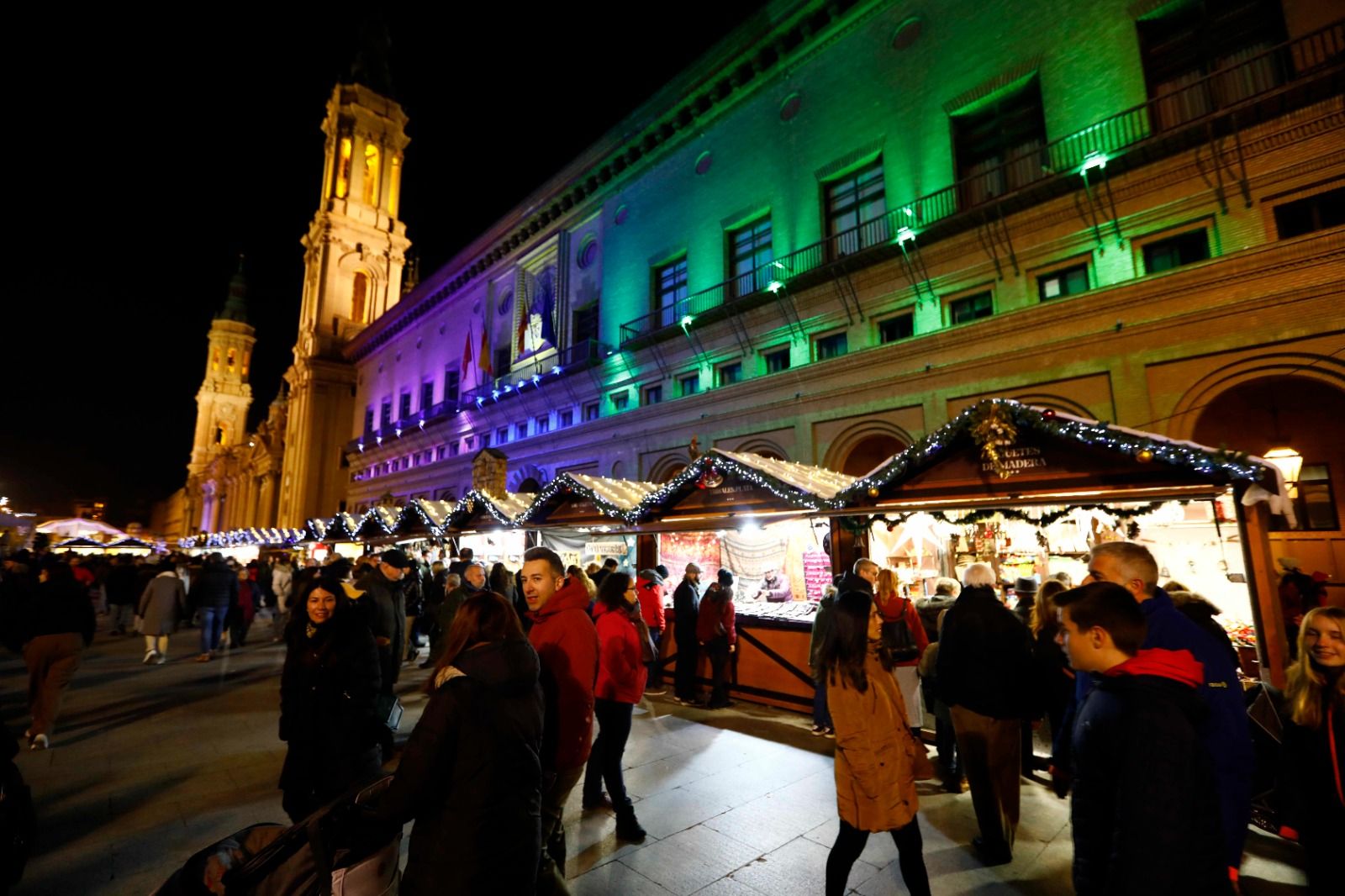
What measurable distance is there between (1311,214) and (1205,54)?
411 cm

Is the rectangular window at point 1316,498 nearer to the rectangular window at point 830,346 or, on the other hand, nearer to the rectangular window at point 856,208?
the rectangular window at point 830,346

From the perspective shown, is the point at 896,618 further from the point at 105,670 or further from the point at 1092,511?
the point at 105,670

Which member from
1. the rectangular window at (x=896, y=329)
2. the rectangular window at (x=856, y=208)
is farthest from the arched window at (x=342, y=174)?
the rectangular window at (x=896, y=329)

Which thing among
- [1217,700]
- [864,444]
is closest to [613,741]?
[1217,700]

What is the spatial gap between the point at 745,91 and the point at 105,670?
73.3ft

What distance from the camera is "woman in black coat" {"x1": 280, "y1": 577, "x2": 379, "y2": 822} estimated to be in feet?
11.4

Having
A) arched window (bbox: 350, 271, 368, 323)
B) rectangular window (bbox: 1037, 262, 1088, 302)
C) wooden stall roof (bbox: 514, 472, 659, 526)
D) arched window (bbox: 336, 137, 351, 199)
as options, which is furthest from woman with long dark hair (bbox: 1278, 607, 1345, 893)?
arched window (bbox: 336, 137, 351, 199)

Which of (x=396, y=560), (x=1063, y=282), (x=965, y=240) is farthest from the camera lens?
(x=965, y=240)

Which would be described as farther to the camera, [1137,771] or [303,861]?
[303,861]

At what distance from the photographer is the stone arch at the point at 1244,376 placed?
9758mm

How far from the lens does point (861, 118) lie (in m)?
16.9

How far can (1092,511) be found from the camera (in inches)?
345

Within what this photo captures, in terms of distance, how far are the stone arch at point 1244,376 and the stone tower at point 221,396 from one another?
97.2 meters

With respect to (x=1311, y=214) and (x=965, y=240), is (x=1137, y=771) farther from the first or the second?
(x=965, y=240)
